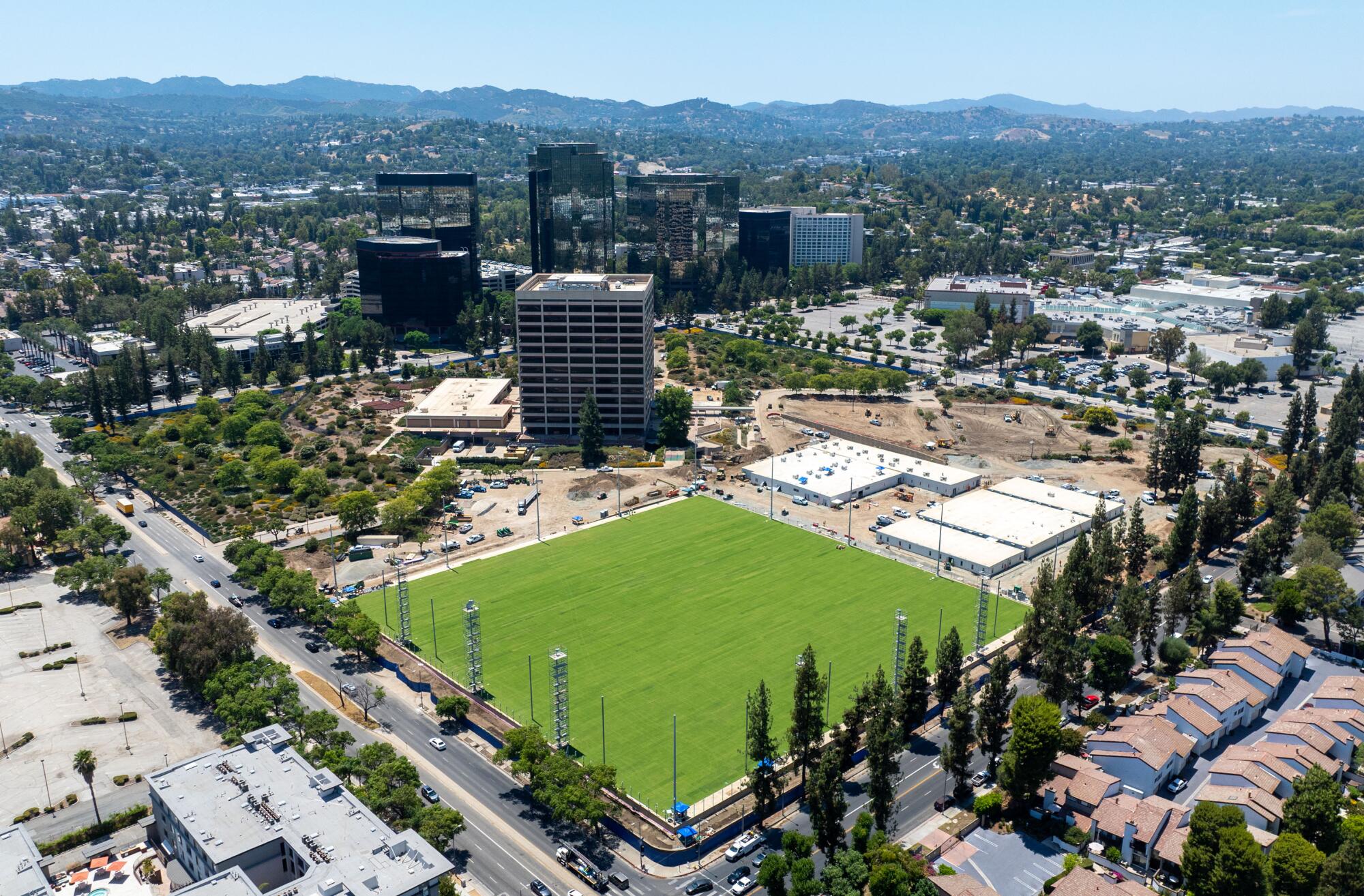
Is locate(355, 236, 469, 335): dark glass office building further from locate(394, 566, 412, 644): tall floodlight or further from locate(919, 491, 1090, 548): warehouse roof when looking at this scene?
locate(919, 491, 1090, 548): warehouse roof

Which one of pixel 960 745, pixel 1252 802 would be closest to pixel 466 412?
pixel 960 745

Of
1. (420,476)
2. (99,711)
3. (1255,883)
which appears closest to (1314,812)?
(1255,883)

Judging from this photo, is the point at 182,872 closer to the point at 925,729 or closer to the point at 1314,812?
the point at 925,729

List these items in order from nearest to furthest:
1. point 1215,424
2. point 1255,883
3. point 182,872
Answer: point 1255,883 < point 182,872 < point 1215,424

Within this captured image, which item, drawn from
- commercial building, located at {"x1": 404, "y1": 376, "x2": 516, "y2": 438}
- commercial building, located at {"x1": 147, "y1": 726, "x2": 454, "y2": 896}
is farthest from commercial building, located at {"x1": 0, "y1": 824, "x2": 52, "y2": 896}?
commercial building, located at {"x1": 404, "y1": 376, "x2": 516, "y2": 438}

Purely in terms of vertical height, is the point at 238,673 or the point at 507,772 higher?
the point at 238,673

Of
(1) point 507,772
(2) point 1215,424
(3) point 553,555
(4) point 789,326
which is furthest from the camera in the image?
(4) point 789,326

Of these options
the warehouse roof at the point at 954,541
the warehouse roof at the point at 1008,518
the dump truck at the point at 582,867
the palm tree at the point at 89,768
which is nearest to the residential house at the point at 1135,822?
the dump truck at the point at 582,867
